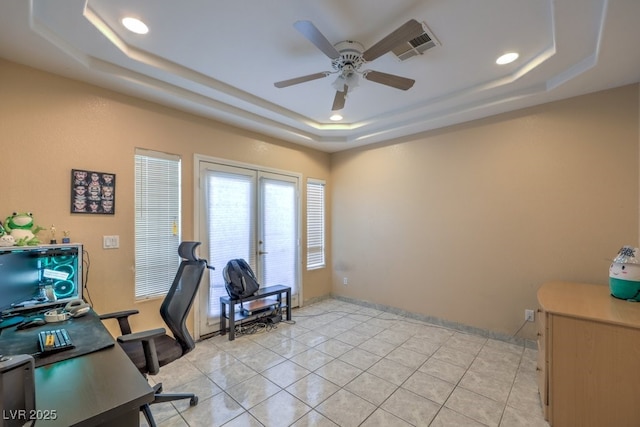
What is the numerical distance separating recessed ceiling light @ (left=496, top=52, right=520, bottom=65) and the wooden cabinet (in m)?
2.06

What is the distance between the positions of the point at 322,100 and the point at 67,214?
9.00ft

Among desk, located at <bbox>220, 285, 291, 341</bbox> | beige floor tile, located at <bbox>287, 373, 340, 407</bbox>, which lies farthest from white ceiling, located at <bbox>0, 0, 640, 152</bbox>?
beige floor tile, located at <bbox>287, 373, 340, 407</bbox>

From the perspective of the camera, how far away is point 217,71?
2.64 m

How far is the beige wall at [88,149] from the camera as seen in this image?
7.29ft

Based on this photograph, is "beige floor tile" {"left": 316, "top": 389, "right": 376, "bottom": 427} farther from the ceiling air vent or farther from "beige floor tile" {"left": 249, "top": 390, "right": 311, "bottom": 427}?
the ceiling air vent

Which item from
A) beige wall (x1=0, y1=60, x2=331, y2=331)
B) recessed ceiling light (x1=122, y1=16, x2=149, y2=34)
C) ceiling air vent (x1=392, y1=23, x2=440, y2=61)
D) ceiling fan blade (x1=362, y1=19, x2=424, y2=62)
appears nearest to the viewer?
ceiling fan blade (x1=362, y1=19, x2=424, y2=62)

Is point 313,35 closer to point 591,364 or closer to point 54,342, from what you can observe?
point 54,342

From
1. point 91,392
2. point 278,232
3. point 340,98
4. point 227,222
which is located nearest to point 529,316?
point 340,98

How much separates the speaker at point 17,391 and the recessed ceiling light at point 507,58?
3.48m

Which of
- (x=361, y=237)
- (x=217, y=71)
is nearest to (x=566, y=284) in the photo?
(x=361, y=237)

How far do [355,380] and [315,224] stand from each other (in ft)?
9.00

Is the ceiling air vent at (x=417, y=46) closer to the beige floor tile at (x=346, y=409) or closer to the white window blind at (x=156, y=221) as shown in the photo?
the white window blind at (x=156, y=221)

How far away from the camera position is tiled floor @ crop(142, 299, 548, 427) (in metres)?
2.03

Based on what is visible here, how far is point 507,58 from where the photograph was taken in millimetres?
2449
